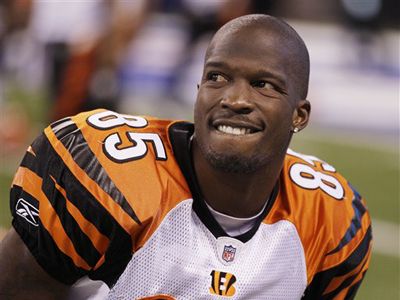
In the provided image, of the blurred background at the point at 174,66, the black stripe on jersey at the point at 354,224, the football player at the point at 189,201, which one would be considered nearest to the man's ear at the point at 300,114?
the football player at the point at 189,201

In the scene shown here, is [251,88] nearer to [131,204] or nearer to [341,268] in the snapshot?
[131,204]

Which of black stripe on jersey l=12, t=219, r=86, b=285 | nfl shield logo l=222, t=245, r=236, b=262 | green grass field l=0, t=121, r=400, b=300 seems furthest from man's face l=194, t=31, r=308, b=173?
green grass field l=0, t=121, r=400, b=300

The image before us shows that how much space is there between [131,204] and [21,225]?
317 mm

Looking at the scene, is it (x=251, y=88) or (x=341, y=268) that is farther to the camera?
(x=341, y=268)

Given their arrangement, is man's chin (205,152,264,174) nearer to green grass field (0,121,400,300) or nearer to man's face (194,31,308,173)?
man's face (194,31,308,173)

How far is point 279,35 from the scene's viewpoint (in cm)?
294

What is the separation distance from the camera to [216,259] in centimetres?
298

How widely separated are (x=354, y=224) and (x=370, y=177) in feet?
15.7

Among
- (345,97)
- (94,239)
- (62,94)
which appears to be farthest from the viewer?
(345,97)

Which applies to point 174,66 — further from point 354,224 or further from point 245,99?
A: point 245,99

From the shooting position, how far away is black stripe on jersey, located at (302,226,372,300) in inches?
124

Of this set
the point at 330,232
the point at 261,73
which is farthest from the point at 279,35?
the point at 330,232

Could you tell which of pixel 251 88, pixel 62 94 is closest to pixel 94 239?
pixel 251 88

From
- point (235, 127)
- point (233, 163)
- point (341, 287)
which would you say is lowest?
point (341, 287)
